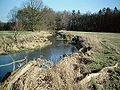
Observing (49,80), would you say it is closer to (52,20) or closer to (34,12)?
(34,12)

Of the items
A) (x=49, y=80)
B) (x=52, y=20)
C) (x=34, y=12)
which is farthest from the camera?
(x=52, y=20)

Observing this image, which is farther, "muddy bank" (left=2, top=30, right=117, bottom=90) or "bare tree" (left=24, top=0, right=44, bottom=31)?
"bare tree" (left=24, top=0, right=44, bottom=31)

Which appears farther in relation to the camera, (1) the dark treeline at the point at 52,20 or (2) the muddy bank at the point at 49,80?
(1) the dark treeline at the point at 52,20

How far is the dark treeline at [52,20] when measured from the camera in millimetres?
22031

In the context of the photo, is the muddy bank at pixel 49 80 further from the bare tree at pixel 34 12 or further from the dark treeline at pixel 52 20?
the bare tree at pixel 34 12

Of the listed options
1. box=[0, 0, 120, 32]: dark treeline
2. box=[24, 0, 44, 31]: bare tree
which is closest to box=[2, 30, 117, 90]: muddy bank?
box=[0, 0, 120, 32]: dark treeline

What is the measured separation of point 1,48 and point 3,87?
9.21m

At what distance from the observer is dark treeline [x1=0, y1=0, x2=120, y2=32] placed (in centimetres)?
2203

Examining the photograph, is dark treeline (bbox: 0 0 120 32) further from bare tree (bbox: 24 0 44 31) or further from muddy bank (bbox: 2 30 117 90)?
muddy bank (bbox: 2 30 117 90)

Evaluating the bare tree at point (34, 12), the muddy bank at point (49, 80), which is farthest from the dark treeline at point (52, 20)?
the muddy bank at point (49, 80)

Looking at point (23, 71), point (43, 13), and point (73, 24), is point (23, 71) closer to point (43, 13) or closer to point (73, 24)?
point (43, 13)

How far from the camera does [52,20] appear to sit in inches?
1636

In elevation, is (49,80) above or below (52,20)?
below

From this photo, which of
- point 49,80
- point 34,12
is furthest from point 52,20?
point 49,80
